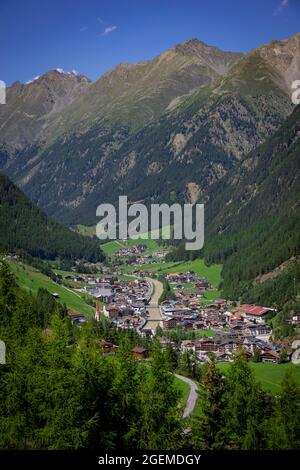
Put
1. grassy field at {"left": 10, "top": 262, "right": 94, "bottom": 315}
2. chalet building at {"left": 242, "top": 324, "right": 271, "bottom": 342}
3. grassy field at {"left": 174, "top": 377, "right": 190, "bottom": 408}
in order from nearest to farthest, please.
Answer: grassy field at {"left": 174, "top": 377, "right": 190, "bottom": 408} → chalet building at {"left": 242, "top": 324, "right": 271, "bottom": 342} → grassy field at {"left": 10, "top": 262, "right": 94, "bottom": 315}

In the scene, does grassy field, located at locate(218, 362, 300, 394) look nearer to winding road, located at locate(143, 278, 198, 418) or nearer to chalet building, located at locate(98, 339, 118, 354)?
winding road, located at locate(143, 278, 198, 418)

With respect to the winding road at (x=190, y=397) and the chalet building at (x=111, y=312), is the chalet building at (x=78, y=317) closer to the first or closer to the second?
the chalet building at (x=111, y=312)

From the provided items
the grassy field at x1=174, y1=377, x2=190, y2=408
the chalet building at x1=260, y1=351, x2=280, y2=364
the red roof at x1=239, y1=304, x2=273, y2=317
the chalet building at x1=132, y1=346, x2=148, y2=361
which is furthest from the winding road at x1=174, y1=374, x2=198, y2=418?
the red roof at x1=239, y1=304, x2=273, y2=317

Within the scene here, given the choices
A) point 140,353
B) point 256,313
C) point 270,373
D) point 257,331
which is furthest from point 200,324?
point 140,353

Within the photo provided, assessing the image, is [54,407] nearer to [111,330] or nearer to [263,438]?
[263,438]

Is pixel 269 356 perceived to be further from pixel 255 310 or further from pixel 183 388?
pixel 255 310

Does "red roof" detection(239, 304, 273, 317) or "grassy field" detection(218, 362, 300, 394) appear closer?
"grassy field" detection(218, 362, 300, 394)
